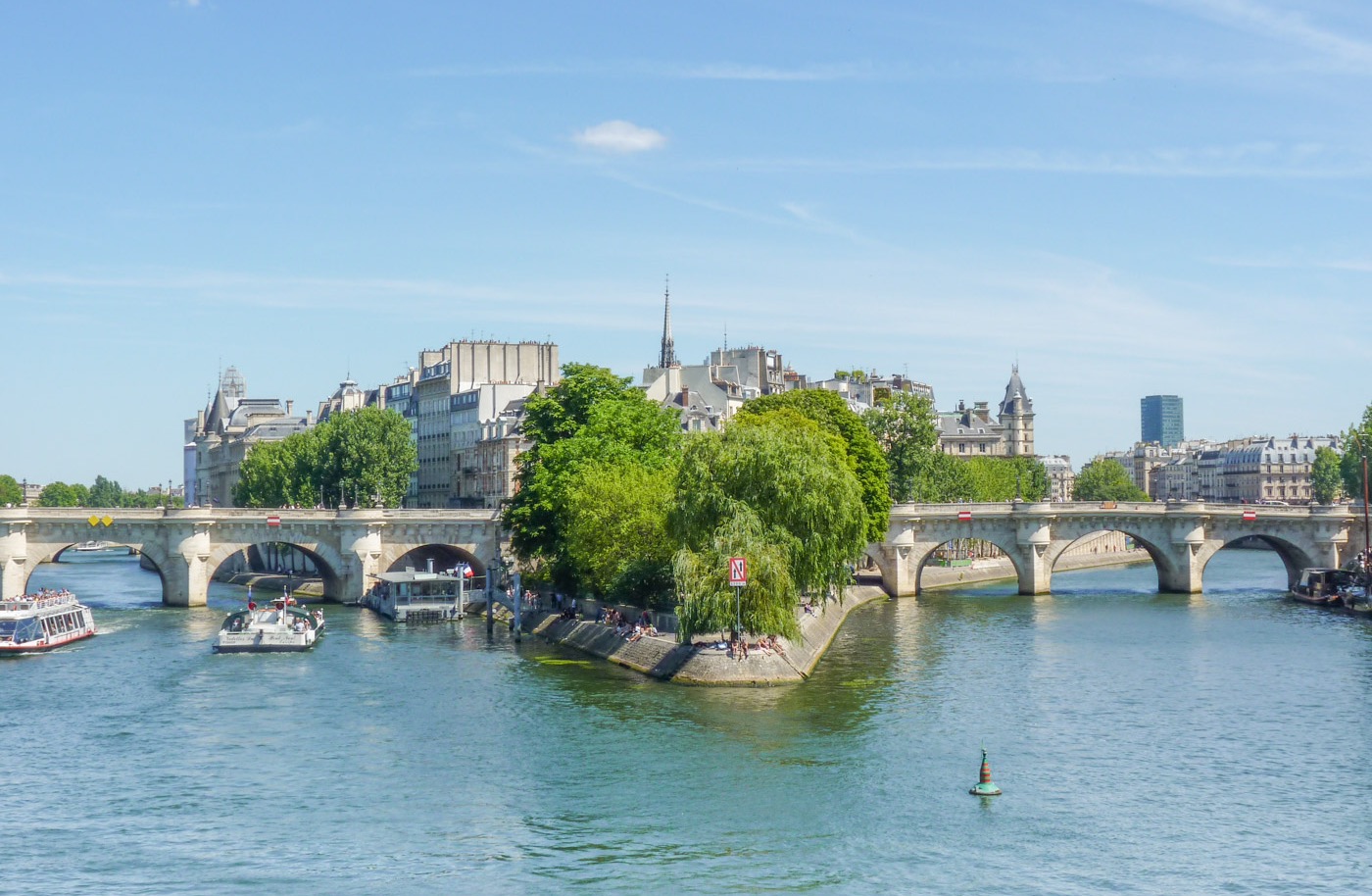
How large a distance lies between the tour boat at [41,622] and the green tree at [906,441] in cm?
6025

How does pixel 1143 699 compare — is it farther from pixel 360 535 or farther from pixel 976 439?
pixel 976 439

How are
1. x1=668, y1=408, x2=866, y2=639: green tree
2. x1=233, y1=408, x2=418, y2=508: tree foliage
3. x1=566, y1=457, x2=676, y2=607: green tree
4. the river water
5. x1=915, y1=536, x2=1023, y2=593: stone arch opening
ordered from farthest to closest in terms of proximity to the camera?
1. x1=233, y1=408, x2=418, y2=508: tree foliage
2. x1=915, y1=536, x2=1023, y2=593: stone arch opening
3. x1=566, y1=457, x2=676, y2=607: green tree
4. x1=668, y1=408, x2=866, y2=639: green tree
5. the river water

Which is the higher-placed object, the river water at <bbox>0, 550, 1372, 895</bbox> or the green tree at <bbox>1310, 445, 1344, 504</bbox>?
the green tree at <bbox>1310, 445, 1344, 504</bbox>

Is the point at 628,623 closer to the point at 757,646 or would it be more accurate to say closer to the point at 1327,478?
the point at 757,646

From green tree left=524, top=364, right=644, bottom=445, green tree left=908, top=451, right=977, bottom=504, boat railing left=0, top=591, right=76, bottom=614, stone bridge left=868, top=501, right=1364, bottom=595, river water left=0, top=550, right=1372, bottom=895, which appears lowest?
river water left=0, top=550, right=1372, bottom=895

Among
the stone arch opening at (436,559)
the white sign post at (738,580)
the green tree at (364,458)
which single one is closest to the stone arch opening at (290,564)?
the stone arch opening at (436,559)

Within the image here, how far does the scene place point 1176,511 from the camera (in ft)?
340

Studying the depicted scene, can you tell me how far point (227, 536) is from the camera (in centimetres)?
9688

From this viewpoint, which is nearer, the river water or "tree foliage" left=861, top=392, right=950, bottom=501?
the river water

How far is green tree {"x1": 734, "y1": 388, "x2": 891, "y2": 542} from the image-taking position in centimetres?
9525

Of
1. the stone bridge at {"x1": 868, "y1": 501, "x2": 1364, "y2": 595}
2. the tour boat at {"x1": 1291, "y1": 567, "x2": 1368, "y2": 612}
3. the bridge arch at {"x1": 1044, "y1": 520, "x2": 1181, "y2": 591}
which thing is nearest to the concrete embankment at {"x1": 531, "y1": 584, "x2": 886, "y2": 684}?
the stone bridge at {"x1": 868, "y1": 501, "x2": 1364, "y2": 595}

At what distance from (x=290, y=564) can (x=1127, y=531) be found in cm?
6816

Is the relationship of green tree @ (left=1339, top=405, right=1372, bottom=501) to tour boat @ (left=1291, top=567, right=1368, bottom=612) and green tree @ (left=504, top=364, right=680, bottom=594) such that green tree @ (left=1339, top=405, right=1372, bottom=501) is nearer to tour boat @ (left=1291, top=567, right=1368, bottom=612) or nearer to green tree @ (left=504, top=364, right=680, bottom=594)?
tour boat @ (left=1291, top=567, right=1368, bottom=612)

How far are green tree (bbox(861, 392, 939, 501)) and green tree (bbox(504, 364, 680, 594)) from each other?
2767 centimetres
